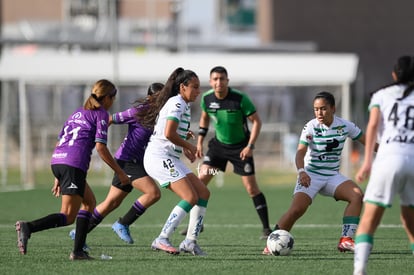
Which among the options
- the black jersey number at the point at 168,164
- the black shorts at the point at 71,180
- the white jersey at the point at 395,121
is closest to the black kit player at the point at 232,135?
the black jersey number at the point at 168,164

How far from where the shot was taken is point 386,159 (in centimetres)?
808

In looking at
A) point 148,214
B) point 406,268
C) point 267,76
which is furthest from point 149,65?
point 406,268

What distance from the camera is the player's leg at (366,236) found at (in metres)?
8.09

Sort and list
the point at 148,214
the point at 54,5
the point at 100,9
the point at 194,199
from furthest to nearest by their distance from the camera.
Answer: the point at 54,5 → the point at 100,9 → the point at 148,214 → the point at 194,199

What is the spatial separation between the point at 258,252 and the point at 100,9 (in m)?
37.6

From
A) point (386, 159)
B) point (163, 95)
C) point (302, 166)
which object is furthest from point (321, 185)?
point (386, 159)

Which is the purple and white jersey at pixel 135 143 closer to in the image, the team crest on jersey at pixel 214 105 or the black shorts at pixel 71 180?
the black shorts at pixel 71 180

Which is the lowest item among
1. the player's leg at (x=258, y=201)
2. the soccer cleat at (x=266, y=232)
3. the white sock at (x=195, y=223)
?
the soccer cleat at (x=266, y=232)

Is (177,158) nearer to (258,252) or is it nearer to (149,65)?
(258,252)

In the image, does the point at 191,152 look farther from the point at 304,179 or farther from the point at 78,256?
the point at 78,256

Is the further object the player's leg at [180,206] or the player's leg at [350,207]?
the player's leg at [350,207]

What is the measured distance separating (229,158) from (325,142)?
2893 millimetres

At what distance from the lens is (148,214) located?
56.4 feet

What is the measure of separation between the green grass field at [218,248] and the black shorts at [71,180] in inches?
28.8
